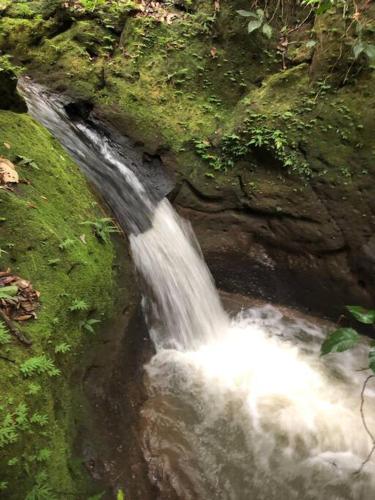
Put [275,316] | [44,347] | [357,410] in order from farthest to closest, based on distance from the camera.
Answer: [275,316], [357,410], [44,347]

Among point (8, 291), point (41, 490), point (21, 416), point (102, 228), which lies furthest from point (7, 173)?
point (41, 490)

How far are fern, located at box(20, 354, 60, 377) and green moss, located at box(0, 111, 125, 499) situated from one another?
2 centimetres

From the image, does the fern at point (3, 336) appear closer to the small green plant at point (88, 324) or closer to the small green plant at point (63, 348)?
the small green plant at point (63, 348)

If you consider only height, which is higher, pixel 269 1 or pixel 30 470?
pixel 269 1

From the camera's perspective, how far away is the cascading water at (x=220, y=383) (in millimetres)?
3998

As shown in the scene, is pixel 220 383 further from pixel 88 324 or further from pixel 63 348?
pixel 63 348

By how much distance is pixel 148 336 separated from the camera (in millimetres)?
5082

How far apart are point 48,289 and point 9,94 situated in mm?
2977

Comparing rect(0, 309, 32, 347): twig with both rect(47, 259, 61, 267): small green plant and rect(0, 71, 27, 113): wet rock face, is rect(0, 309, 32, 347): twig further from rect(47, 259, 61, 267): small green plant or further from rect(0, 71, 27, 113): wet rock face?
rect(0, 71, 27, 113): wet rock face

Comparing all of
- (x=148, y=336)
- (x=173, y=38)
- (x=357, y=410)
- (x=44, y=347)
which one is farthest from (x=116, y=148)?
(x=357, y=410)

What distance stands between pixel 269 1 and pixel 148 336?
682 centimetres

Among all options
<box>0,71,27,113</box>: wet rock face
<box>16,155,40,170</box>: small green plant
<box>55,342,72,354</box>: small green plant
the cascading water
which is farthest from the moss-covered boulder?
<box>55,342,72,354</box>: small green plant

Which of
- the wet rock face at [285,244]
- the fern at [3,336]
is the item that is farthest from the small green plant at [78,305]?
the wet rock face at [285,244]

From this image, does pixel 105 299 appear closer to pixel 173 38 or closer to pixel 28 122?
pixel 28 122
